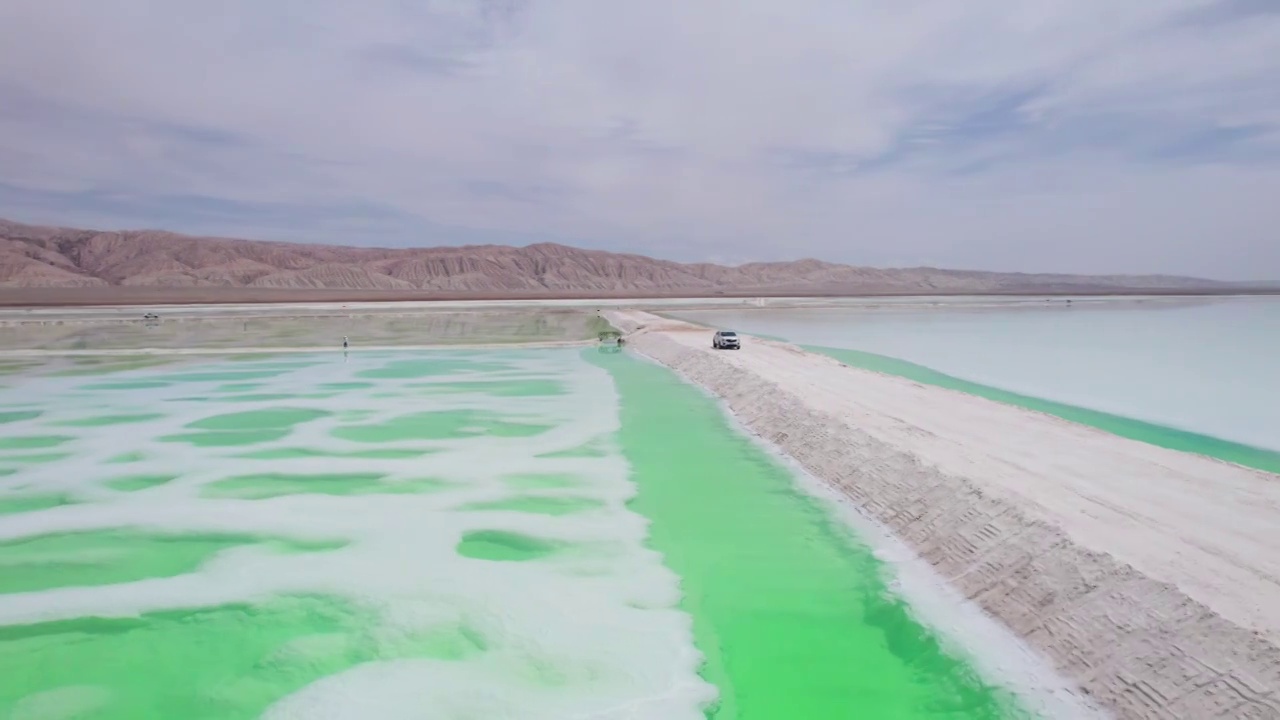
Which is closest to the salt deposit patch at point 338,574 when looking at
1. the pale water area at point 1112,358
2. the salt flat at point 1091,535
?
the salt flat at point 1091,535

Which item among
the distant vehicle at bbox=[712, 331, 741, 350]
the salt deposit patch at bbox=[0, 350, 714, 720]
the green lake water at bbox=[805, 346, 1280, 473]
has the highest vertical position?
the distant vehicle at bbox=[712, 331, 741, 350]

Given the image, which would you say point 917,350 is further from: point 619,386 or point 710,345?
point 619,386

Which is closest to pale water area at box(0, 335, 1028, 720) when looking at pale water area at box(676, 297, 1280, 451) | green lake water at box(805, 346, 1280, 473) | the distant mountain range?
green lake water at box(805, 346, 1280, 473)

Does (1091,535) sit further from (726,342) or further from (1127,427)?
(726,342)

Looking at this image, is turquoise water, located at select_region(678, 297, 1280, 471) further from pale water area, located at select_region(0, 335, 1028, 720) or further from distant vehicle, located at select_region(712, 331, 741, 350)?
pale water area, located at select_region(0, 335, 1028, 720)

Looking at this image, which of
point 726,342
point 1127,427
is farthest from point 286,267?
point 1127,427

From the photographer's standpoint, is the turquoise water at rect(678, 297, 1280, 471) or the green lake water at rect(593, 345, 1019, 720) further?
the turquoise water at rect(678, 297, 1280, 471)
